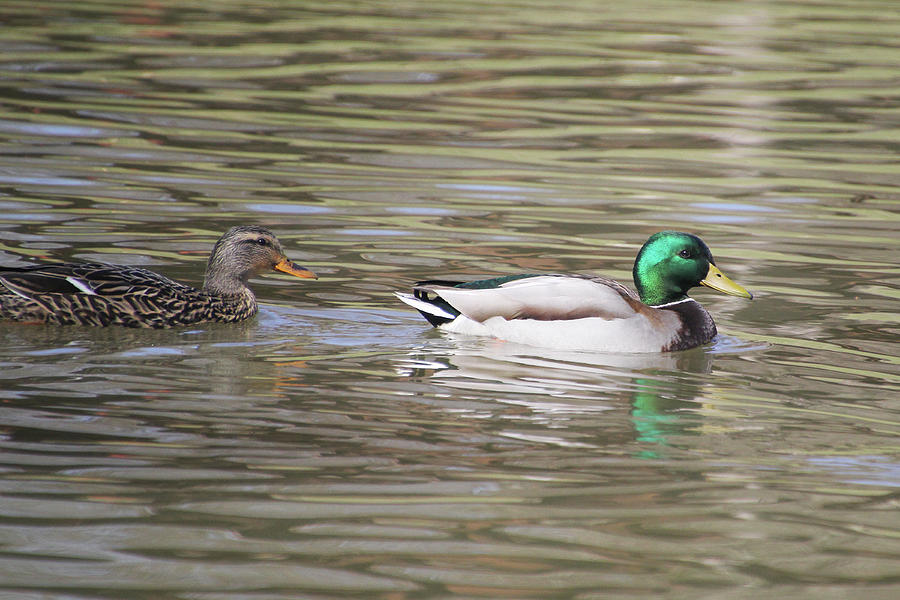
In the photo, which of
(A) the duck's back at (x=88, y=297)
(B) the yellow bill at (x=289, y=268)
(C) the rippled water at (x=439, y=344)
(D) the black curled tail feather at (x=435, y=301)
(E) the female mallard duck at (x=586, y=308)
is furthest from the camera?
(B) the yellow bill at (x=289, y=268)

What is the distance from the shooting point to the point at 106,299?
780cm

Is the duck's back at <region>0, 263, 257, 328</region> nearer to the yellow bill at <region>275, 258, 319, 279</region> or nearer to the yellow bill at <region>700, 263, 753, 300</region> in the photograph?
the yellow bill at <region>275, 258, 319, 279</region>

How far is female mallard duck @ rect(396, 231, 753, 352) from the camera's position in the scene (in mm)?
7930

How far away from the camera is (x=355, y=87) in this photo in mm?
16688

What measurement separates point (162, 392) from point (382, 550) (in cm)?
211

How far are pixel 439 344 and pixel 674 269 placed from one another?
4.94 ft

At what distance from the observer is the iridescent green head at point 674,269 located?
27.8 feet

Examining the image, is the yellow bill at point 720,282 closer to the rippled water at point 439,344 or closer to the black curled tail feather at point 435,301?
the rippled water at point 439,344

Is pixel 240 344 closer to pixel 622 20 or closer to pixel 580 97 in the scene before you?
pixel 580 97

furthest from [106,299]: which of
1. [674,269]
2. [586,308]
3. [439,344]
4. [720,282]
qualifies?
[720,282]

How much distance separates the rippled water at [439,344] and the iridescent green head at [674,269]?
37 centimetres

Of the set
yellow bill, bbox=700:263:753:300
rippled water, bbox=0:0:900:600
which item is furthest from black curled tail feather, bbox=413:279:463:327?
yellow bill, bbox=700:263:753:300

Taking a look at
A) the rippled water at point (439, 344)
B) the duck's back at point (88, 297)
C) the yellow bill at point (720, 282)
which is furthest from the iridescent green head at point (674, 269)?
the duck's back at point (88, 297)

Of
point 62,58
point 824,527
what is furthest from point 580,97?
point 824,527
